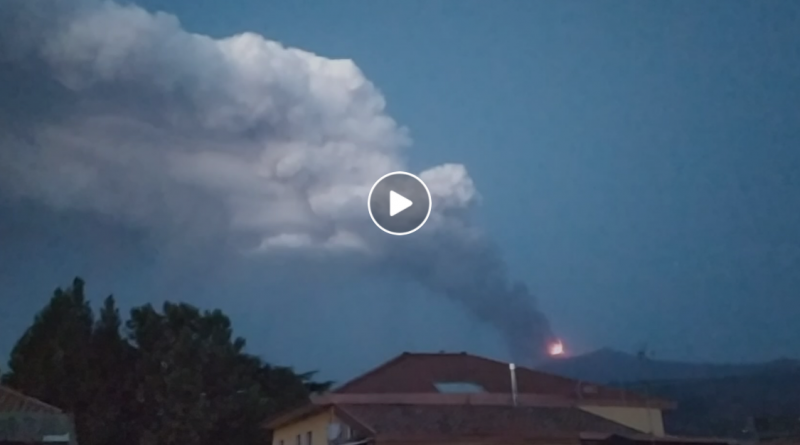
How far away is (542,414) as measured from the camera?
29.7 metres

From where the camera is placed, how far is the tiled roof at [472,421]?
83.3 feet

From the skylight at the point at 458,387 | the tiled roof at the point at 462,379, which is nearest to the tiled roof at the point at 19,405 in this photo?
the tiled roof at the point at 462,379

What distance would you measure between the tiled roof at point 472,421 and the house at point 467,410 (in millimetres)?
28

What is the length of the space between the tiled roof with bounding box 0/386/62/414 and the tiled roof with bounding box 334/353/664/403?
10.9 metres

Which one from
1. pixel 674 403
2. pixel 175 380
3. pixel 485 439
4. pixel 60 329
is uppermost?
pixel 60 329

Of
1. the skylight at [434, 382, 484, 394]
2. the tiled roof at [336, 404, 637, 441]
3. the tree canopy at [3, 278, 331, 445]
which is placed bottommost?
the tiled roof at [336, 404, 637, 441]

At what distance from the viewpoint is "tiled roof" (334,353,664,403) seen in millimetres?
33000

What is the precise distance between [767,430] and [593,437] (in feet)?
45.4

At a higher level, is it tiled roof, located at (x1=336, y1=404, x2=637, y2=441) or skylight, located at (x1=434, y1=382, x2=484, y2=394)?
skylight, located at (x1=434, y1=382, x2=484, y2=394)

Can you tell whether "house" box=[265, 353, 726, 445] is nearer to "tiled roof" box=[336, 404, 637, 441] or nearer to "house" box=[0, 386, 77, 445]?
"tiled roof" box=[336, 404, 637, 441]

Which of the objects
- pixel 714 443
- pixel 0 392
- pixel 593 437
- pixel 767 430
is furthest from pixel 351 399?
pixel 767 430

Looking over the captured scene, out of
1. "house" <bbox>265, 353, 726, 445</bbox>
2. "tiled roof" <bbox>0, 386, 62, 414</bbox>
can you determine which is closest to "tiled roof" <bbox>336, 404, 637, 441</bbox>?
"house" <bbox>265, 353, 726, 445</bbox>

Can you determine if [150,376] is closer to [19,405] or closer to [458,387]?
[19,405]

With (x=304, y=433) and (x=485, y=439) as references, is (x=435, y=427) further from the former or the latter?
(x=304, y=433)
